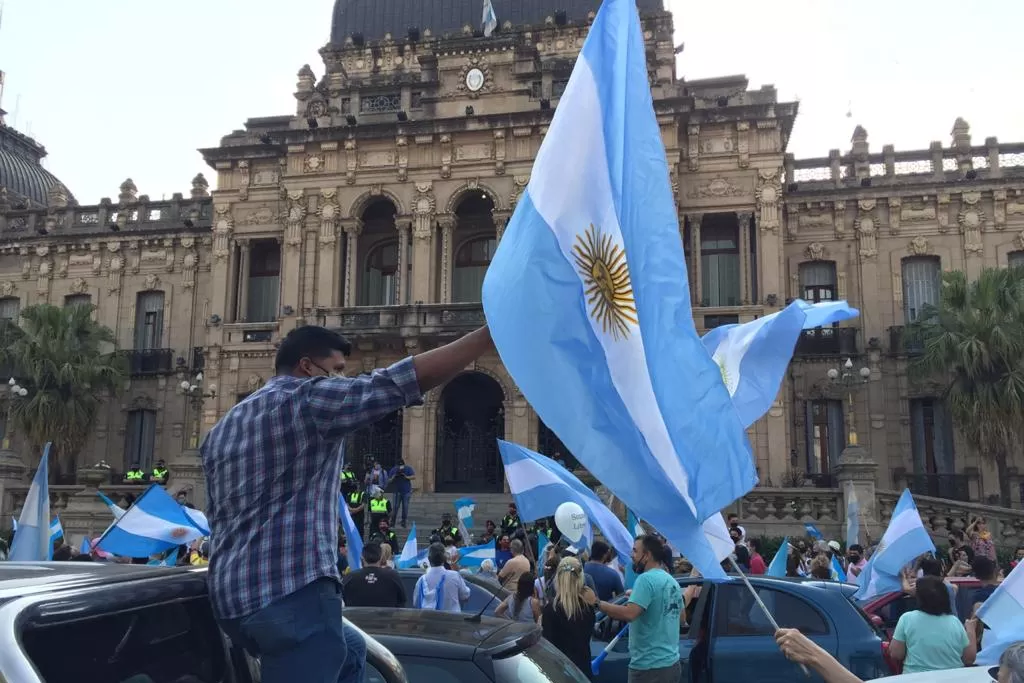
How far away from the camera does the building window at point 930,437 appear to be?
95.1 ft

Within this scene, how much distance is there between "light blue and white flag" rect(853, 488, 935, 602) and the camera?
9586 millimetres

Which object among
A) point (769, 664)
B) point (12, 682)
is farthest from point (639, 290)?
point (769, 664)

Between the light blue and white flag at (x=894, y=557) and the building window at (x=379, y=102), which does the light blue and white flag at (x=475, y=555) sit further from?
the building window at (x=379, y=102)

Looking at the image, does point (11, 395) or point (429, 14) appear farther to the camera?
point (429, 14)

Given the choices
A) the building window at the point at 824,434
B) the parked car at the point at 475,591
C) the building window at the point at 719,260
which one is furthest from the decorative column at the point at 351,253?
the parked car at the point at 475,591

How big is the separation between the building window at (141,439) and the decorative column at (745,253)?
72.4 feet

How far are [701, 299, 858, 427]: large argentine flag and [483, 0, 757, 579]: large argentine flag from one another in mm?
3140

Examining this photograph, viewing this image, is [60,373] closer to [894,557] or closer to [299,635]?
[894,557]

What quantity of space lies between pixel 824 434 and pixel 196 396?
21016 millimetres

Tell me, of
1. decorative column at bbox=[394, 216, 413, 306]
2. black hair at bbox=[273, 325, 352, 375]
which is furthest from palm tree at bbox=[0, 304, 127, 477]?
black hair at bbox=[273, 325, 352, 375]

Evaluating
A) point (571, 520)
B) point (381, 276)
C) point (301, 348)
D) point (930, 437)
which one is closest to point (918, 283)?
point (930, 437)

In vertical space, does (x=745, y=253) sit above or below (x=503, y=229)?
below

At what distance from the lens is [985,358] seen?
2517 centimetres

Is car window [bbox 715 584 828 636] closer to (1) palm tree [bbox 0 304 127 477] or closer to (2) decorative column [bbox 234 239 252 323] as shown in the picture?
(2) decorative column [bbox 234 239 252 323]
